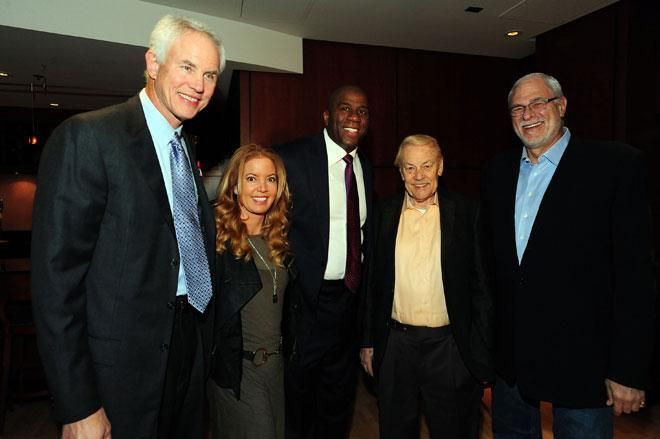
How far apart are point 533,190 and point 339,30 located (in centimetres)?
334

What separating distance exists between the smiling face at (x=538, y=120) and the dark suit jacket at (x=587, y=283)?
0.33 feet

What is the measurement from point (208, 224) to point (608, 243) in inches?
61.1

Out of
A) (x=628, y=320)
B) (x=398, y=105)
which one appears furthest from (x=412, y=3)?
A: (x=628, y=320)

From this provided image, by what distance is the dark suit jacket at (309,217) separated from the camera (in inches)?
101

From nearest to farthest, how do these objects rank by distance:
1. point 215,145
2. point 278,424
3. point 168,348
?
1. point 168,348
2. point 278,424
3. point 215,145

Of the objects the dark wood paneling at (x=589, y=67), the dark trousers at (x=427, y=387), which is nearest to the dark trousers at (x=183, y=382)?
the dark trousers at (x=427, y=387)

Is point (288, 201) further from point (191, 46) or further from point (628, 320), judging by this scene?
point (628, 320)

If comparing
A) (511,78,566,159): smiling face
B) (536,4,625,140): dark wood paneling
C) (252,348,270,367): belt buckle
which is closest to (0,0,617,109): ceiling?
(536,4,625,140): dark wood paneling

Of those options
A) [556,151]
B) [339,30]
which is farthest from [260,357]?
[339,30]

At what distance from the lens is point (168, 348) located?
1544mm

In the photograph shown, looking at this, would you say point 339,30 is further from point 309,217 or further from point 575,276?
point 575,276

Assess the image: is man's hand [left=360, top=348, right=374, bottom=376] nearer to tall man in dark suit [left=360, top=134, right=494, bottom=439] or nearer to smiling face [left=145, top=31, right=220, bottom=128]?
tall man in dark suit [left=360, top=134, right=494, bottom=439]

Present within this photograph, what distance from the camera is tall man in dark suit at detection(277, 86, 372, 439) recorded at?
2.60 metres

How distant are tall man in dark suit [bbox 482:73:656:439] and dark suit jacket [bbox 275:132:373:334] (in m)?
0.92
